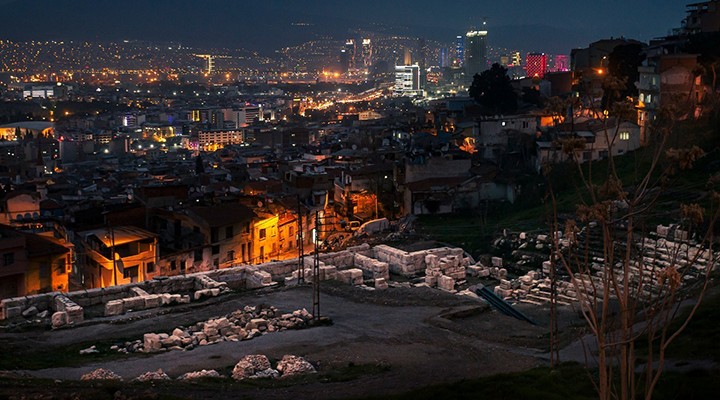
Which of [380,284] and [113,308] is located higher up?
[113,308]

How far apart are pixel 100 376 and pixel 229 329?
333cm

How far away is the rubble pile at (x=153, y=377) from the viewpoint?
10237 millimetres

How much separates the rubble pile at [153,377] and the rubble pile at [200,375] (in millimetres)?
218

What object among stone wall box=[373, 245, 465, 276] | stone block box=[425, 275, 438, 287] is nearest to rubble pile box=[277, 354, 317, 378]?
stone block box=[425, 275, 438, 287]

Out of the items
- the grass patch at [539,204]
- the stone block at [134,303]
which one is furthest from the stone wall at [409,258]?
the stone block at [134,303]

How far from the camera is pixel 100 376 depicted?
10.3 m

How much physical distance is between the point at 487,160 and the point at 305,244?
31.8ft

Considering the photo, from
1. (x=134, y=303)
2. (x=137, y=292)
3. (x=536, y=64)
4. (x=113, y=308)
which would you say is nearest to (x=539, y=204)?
(x=137, y=292)

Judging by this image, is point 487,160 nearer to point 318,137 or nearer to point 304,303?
point 304,303

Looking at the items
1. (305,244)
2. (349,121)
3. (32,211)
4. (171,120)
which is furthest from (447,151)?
(171,120)

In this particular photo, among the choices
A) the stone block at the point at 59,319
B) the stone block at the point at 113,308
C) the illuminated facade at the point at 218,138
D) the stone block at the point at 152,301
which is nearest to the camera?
the stone block at the point at 59,319

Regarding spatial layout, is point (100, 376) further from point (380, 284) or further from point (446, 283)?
point (446, 283)

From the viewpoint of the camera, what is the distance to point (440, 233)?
76.0 feet

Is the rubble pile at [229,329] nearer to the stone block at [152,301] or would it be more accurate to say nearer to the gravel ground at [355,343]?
the gravel ground at [355,343]
